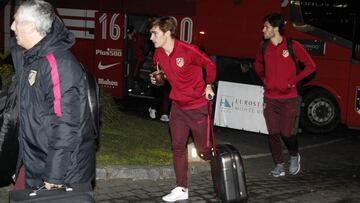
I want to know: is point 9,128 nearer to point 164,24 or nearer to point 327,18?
point 164,24

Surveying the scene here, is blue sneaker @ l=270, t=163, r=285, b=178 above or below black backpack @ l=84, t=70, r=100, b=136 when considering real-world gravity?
below

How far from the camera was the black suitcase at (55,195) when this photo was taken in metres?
3.78

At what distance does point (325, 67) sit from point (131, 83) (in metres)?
4.90

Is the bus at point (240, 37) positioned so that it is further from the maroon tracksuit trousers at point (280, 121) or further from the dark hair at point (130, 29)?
the maroon tracksuit trousers at point (280, 121)

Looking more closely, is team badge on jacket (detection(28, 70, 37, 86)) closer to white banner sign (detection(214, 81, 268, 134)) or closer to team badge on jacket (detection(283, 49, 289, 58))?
team badge on jacket (detection(283, 49, 289, 58))

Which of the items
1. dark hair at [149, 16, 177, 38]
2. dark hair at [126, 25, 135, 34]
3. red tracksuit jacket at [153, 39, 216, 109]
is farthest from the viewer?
dark hair at [126, 25, 135, 34]

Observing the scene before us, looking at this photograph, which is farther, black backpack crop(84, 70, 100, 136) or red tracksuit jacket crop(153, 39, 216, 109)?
red tracksuit jacket crop(153, 39, 216, 109)

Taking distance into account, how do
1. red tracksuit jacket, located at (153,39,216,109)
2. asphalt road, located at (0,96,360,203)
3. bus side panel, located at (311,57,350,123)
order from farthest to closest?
1. bus side panel, located at (311,57,350,123)
2. asphalt road, located at (0,96,360,203)
3. red tracksuit jacket, located at (153,39,216,109)

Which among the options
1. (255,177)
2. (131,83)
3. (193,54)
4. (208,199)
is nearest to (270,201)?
(208,199)

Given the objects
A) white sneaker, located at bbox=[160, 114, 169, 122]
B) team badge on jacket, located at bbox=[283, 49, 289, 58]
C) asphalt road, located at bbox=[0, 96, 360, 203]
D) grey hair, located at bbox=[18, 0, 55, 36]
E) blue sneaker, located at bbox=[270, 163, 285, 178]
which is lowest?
asphalt road, located at bbox=[0, 96, 360, 203]

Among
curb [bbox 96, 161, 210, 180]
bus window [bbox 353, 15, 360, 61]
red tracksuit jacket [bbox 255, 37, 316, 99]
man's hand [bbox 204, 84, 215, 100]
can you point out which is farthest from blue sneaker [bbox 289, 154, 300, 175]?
bus window [bbox 353, 15, 360, 61]

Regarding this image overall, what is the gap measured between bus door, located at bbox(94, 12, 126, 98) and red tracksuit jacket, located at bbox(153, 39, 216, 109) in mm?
8283

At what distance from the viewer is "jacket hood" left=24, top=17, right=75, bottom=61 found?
3.86 m

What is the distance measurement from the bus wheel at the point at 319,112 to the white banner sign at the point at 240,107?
1423mm
